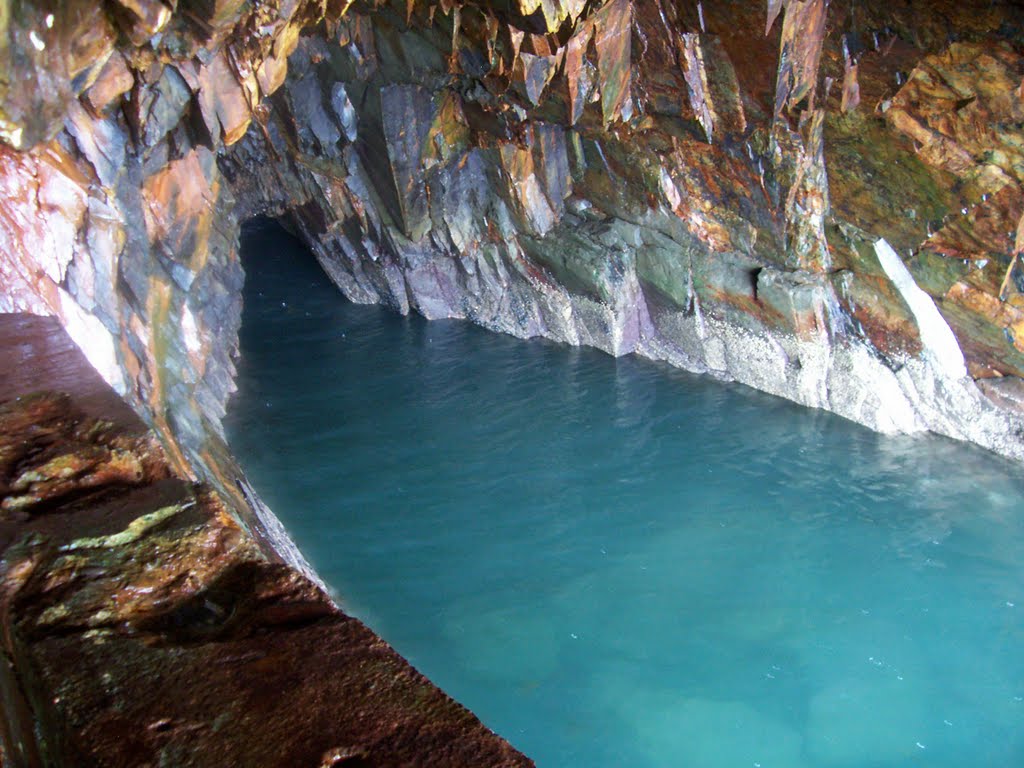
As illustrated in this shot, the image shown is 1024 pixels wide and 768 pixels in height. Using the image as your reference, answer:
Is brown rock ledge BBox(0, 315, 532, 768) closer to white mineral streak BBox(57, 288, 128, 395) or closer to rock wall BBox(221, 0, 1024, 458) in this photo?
white mineral streak BBox(57, 288, 128, 395)

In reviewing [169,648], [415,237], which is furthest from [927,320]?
[169,648]

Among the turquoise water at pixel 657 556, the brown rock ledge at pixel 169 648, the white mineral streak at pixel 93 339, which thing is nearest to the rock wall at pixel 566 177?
the white mineral streak at pixel 93 339

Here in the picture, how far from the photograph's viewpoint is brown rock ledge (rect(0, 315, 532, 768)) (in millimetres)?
2715

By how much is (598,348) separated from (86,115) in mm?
11637

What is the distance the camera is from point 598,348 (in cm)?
1869

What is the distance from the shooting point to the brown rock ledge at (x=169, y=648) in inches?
107

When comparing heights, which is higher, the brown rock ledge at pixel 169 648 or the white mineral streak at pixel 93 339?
the white mineral streak at pixel 93 339

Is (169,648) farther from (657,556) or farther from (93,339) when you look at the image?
(657,556)

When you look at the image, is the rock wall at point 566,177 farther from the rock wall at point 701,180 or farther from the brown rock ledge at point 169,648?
the brown rock ledge at point 169,648

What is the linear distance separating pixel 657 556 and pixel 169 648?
31.6 ft

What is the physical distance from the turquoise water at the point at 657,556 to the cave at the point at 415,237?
0.83 m

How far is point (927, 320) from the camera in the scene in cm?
1362

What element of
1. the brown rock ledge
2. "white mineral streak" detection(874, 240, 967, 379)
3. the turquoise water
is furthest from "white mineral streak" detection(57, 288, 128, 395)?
"white mineral streak" detection(874, 240, 967, 379)

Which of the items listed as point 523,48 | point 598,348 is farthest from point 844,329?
point 523,48
